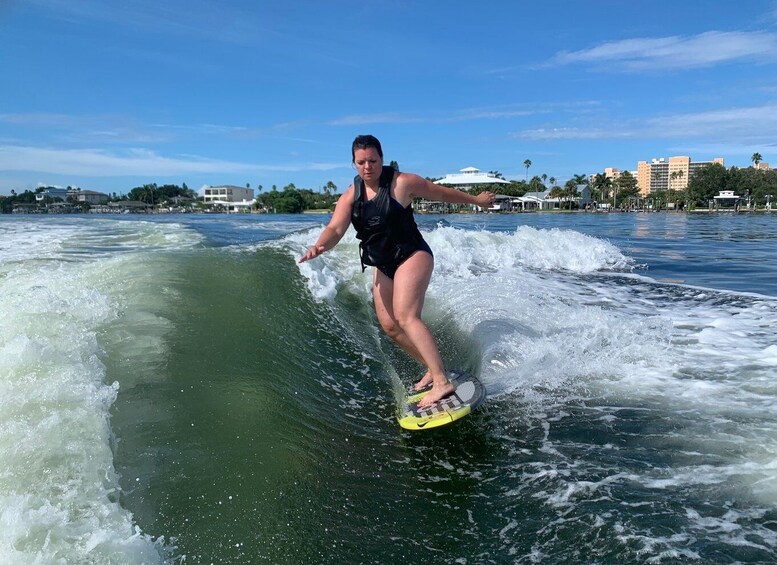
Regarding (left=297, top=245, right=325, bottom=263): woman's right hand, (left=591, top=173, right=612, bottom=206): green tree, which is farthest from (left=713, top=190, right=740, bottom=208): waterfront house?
(left=297, top=245, right=325, bottom=263): woman's right hand

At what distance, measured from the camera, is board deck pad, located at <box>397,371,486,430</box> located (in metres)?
3.83

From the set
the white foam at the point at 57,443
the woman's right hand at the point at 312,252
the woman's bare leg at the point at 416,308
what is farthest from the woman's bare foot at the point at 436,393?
the white foam at the point at 57,443

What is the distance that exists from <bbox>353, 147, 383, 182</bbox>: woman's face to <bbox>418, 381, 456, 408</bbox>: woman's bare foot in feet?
5.46

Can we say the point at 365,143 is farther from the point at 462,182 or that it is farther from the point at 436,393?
the point at 462,182

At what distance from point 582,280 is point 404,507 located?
9.63 meters

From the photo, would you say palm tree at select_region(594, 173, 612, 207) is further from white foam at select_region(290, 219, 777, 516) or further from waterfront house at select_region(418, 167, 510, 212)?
white foam at select_region(290, 219, 777, 516)

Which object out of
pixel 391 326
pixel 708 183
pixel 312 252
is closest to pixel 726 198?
pixel 708 183

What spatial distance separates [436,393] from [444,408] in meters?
0.20

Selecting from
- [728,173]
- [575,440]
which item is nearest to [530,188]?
[728,173]

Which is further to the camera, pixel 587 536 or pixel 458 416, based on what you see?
pixel 458 416

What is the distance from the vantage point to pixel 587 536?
2635 mm

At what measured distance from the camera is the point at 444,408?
390 cm

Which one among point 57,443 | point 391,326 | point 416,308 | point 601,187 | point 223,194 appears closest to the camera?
point 57,443

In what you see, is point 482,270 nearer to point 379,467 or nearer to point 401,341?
point 401,341
